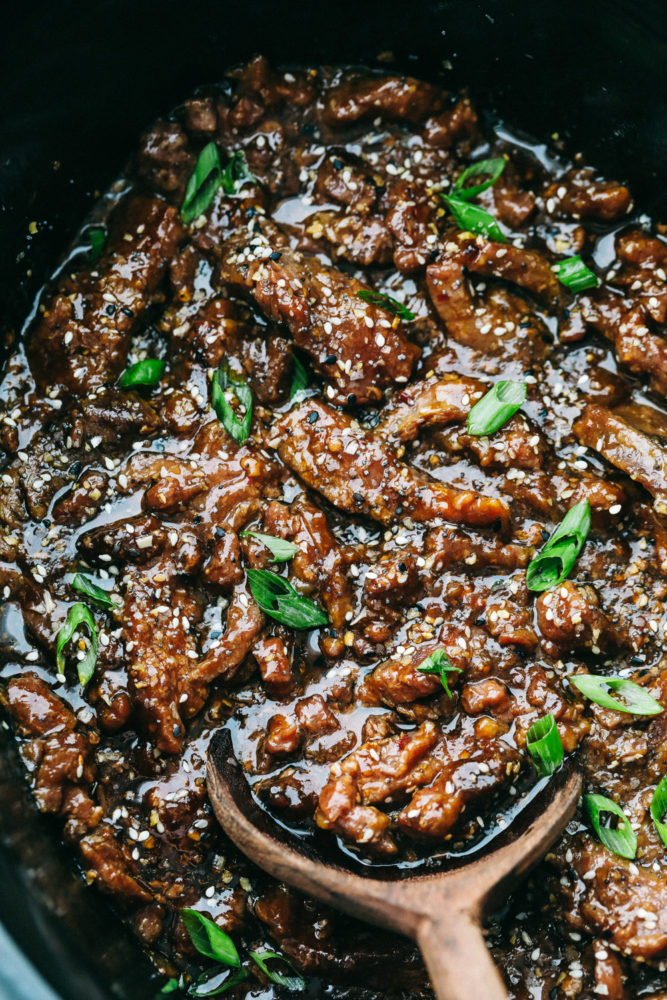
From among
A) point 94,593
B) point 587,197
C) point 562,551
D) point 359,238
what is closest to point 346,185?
point 359,238

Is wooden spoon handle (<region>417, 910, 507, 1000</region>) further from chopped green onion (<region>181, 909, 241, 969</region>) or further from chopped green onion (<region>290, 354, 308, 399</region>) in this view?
chopped green onion (<region>290, 354, 308, 399</region>)

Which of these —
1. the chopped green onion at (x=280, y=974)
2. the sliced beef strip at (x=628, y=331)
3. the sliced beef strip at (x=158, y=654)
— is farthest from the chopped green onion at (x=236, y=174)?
the chopped green onion at (x=280, y=974)

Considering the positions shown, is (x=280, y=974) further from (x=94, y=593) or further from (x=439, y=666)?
(x=94, y=593)

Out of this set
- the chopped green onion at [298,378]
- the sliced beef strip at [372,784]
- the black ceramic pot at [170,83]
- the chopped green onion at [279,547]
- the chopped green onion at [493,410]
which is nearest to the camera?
the sliced beef strip at [372,784]

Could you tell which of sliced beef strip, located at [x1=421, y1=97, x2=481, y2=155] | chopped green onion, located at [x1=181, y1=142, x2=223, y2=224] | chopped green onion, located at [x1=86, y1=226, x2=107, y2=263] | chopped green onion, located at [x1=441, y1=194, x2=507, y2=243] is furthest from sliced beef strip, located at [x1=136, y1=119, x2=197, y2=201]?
chopped green onion, located at [x1=441, y1=194, x2=507, y2=243]

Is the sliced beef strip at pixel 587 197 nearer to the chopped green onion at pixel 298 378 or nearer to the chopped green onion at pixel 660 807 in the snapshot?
the chopped green onion at pixel 298 378

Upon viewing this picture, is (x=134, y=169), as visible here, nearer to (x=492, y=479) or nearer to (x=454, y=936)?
(x=492, y=479)
